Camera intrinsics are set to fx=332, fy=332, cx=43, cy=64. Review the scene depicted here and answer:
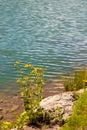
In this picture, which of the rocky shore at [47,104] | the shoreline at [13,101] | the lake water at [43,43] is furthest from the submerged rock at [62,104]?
the lake water at [43,43]

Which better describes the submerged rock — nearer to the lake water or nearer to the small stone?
the small stone

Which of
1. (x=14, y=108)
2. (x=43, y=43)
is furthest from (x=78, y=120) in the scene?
(x=43, y=43)

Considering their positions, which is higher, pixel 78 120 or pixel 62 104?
pixel 78 120

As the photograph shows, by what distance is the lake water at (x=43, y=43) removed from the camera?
73.3 ft

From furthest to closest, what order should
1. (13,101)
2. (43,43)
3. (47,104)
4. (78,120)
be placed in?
(43,43) → (13,101) → (47,104) → (78,120)

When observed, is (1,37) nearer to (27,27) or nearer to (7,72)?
(27,27)

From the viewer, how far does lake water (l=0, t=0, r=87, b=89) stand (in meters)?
22.3

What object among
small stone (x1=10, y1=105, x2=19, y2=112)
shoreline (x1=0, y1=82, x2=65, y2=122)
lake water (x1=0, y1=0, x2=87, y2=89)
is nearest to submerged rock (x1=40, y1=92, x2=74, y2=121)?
shoreline (x1=0, y1=82, x2=65, y2=122)

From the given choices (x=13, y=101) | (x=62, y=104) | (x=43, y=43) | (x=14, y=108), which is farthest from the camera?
(x=43, y=43)

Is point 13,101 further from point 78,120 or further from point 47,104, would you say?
point 78,120

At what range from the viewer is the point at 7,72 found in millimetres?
20984

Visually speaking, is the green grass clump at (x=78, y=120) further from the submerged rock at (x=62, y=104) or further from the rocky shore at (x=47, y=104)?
the submerged rock at (x=62, y=104)

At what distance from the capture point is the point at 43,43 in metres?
30.6

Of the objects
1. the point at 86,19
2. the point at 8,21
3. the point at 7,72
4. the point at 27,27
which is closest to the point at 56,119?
the point at 7,72
